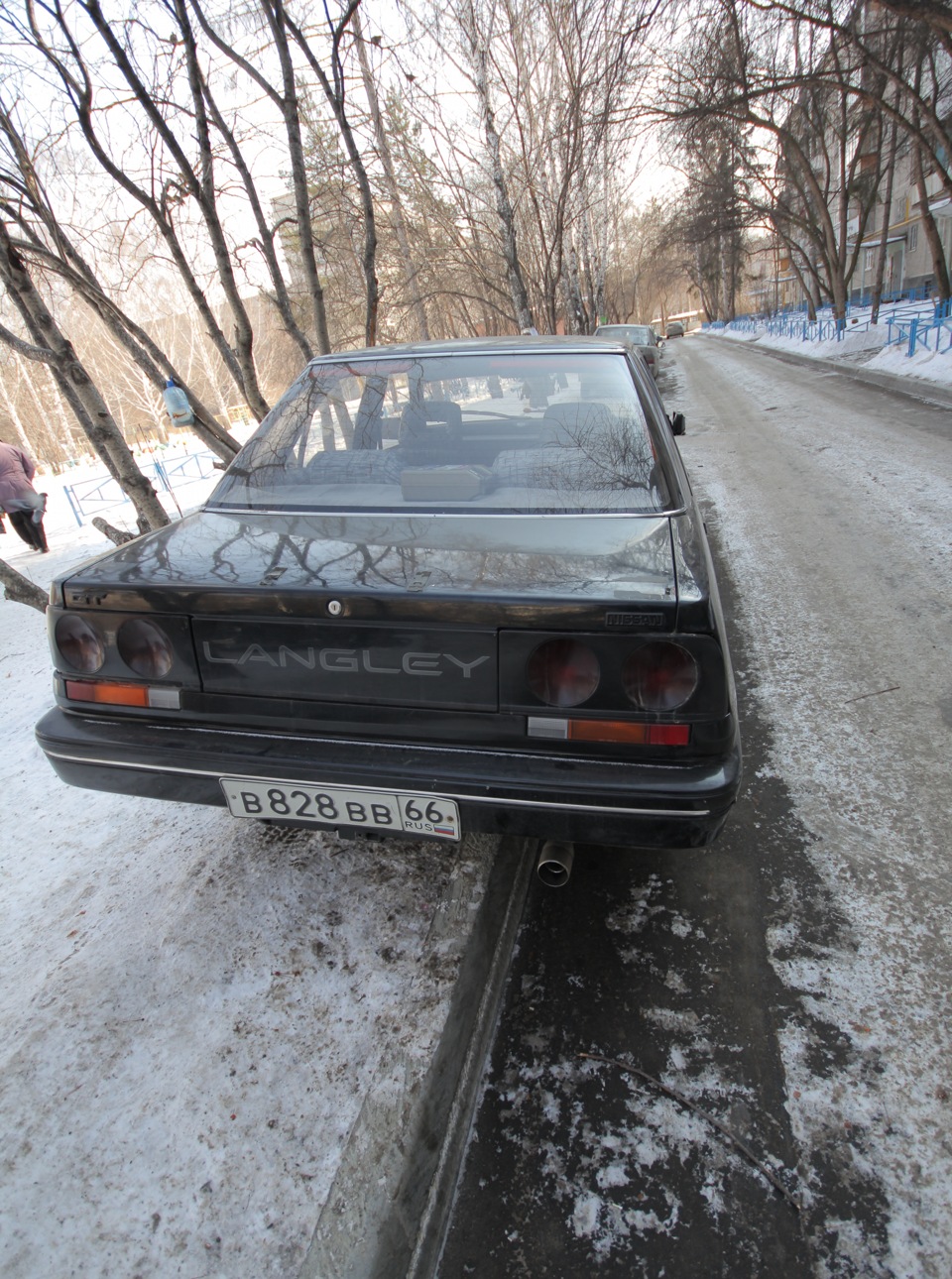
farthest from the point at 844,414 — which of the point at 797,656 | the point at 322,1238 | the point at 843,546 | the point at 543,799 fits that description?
the point at 322,1238

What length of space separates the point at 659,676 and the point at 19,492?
29.5 feet

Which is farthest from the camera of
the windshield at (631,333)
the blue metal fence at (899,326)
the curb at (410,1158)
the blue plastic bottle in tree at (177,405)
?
the windshield at (631,333)

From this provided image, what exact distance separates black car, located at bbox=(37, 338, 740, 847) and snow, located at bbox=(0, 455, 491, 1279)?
0.44 m

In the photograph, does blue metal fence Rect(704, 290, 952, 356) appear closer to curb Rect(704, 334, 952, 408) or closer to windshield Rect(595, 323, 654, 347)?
curb Rect(704, 334, 952, 408)

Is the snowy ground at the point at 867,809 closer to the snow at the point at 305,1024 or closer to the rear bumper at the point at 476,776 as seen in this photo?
the snow at the point at 305,1024

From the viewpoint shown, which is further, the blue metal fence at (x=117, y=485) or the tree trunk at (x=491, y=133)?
the blue metal fence at (x=117, y=485)

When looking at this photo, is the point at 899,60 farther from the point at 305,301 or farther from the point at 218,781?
the point at 218,781

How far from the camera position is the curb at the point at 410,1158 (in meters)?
1.34

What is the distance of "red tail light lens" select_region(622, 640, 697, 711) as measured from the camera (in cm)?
156

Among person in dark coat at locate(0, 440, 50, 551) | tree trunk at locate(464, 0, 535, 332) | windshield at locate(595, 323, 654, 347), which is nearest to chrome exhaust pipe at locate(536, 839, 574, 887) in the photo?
person in dark coat at locate(0, 440, 50, 551)

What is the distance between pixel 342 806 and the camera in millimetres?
1768

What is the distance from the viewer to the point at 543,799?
63.8 inches

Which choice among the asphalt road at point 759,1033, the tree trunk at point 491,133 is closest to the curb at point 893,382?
the tree trunk at point 491,133

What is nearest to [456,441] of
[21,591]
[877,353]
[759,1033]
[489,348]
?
[489,348]
